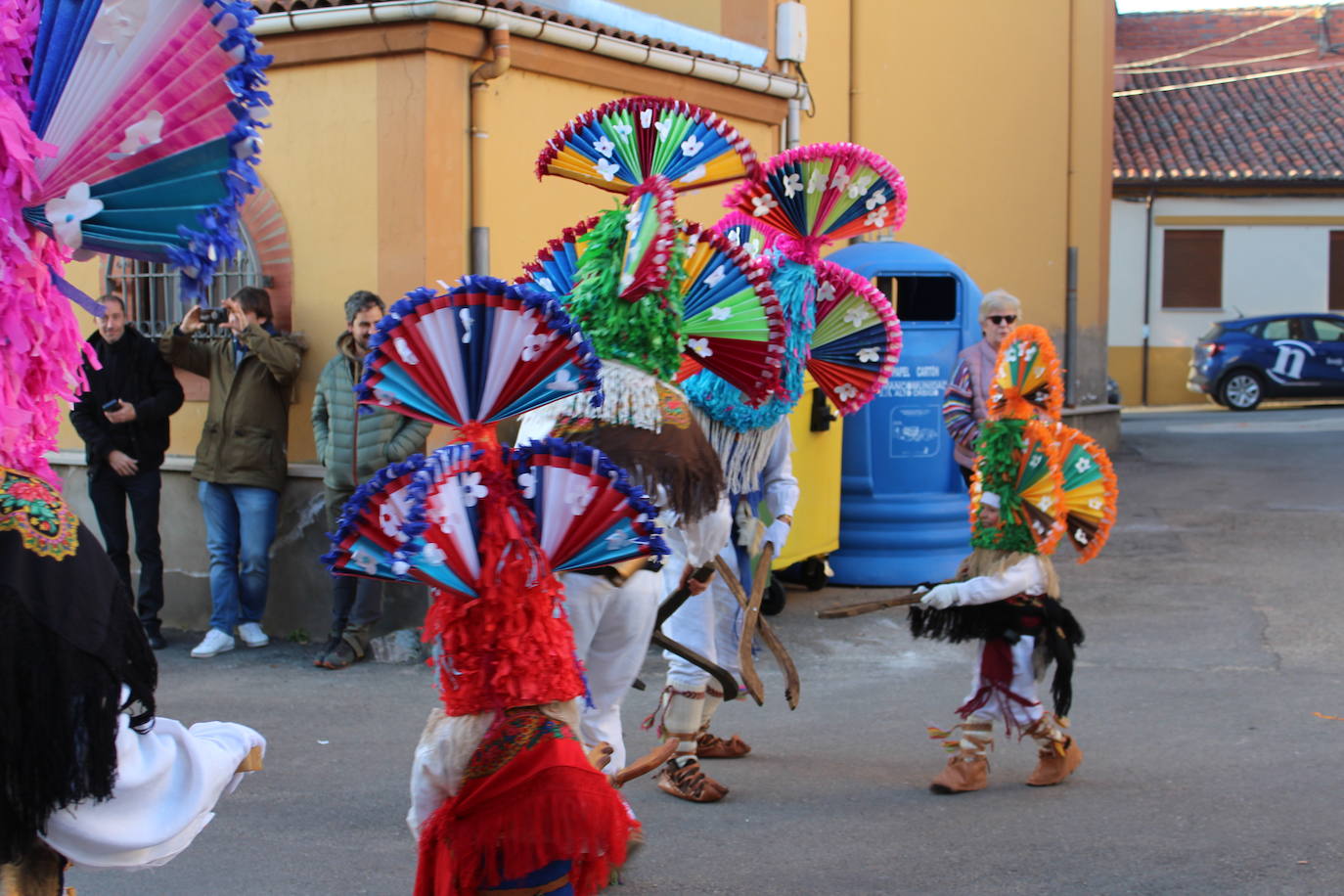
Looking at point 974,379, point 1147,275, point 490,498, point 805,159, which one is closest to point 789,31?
point 974,379

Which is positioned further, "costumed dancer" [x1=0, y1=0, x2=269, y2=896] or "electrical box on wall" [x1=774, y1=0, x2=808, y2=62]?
"electrical box on wall" [x1=774, y1=0, x2=808, y2=62]

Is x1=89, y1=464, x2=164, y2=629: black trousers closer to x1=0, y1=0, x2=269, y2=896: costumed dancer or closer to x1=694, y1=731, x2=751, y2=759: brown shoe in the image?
x1=694, y1=731, x2=751, y2=759: brown shoe

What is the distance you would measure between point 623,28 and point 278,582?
3838 mm

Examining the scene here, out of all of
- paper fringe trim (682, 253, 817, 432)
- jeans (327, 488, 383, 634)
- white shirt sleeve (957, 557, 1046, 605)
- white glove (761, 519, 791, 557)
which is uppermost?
paper fringe trim (682, 253, 817, 432)

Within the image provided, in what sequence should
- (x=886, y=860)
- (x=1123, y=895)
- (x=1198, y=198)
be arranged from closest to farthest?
(x=1123, y=895) → (x=886, y=860) → (x=1198, y=198)

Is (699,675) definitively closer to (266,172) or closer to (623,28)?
(266,172)

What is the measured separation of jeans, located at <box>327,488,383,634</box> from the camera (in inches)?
287

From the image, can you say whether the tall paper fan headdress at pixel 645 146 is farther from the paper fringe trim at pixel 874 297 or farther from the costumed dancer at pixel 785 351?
the paper fringe trim at pixel 874 297

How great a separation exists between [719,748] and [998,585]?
51.9 inches

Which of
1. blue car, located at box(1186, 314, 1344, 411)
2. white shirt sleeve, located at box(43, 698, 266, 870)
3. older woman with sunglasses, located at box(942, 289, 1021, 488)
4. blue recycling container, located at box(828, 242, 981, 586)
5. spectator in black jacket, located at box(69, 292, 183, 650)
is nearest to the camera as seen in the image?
Result: white shirt sleeve, located at box(43, 698, 266, 870)

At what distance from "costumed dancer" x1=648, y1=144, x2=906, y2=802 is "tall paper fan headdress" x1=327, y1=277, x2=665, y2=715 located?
86.0 inches

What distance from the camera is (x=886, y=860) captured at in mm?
4523

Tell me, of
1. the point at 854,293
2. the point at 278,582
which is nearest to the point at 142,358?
the point at 278,582

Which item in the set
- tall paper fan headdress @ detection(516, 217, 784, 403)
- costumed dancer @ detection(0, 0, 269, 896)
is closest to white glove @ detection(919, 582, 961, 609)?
tall paper fan headdress @ detection(516, 217, 784, 403)
